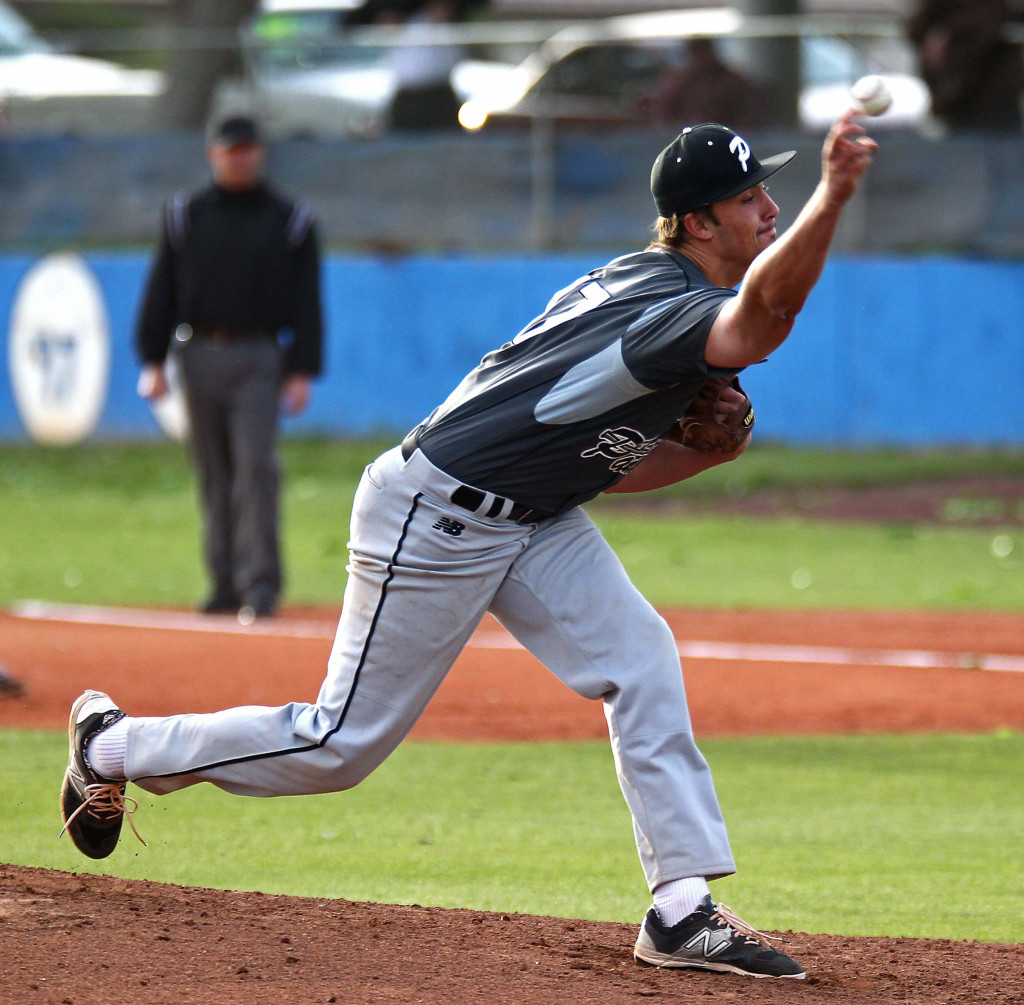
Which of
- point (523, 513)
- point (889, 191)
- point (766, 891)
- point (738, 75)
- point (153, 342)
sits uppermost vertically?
point (738, 75)

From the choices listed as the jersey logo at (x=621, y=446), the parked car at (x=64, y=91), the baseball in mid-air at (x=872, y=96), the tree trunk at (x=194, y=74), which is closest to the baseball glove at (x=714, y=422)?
the jersey logo at (x=621, y=446)

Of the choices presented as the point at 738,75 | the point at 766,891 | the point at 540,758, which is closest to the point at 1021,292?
the point at 738,75

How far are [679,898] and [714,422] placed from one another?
120cm

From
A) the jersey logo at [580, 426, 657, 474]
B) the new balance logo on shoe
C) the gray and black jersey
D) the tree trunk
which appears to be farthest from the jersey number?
the tree trunk

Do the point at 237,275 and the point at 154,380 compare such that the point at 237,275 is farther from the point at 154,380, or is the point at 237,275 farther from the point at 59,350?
the point at 59,350

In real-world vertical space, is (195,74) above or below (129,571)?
above

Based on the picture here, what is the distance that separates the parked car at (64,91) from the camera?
70.6 feet

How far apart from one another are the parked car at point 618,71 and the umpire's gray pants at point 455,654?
1464 cm

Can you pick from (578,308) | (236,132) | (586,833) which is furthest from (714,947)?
(236,132)

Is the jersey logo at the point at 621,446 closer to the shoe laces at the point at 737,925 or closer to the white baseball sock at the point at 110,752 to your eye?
the shoe laces at the point at 737,925

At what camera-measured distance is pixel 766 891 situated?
16.9 ft

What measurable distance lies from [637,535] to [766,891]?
904cm

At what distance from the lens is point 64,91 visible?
21781 millimetres

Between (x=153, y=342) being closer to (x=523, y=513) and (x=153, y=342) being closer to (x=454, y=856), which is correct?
(x=454, y=856)
